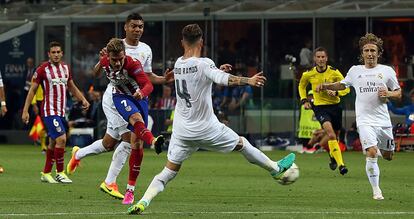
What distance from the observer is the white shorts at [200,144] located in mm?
15594

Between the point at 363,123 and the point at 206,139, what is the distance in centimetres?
399

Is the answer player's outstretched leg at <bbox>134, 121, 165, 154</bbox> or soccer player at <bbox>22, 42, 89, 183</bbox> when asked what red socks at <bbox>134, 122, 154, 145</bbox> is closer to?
player's outstretched leg at <bbox>134, 121, 165, 154</bbox>

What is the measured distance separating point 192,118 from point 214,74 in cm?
74

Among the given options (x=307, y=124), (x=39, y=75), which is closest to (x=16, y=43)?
(x=307, y=124)

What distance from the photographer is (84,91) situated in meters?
40.1

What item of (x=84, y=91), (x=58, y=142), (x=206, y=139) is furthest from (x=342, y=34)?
(x=206, y=139)

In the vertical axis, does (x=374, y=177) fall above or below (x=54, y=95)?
below

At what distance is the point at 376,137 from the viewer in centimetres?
1880

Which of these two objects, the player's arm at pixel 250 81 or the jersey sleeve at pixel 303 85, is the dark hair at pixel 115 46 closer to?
the player's arm at pixel 250 81

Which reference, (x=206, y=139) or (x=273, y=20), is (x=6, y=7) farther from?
(x=206, y=139)

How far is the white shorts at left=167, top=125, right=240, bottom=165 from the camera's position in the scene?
1559 cm

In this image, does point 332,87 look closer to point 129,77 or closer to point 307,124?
point 129,77

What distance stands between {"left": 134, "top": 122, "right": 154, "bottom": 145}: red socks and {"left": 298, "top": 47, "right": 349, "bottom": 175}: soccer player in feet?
23.6

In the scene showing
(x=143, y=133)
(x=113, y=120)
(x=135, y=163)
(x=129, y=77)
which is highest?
(x=129, y=77)
